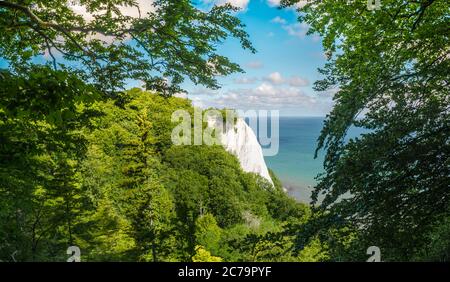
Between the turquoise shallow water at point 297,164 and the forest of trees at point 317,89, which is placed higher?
the forest of trees at point 317,89

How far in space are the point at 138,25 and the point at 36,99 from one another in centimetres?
552

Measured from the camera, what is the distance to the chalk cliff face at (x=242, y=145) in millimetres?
62569

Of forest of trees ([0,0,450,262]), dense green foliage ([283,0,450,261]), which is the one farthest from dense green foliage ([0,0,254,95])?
dense green foliage ([283,0,450,261])

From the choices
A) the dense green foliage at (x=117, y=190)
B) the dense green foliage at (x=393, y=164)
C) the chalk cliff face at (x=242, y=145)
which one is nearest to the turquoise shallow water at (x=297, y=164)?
the chalk cliff face at (x=242, y=145)

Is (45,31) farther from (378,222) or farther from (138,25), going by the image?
(378,222)

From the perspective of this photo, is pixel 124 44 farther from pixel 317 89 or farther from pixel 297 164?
pixel 297 164

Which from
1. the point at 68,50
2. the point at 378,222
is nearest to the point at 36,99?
the point at 378,222

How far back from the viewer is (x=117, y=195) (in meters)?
34.9

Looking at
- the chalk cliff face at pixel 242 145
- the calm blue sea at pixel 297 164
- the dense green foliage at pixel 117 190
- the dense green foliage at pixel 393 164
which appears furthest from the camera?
the calm blue sea at pixel 297 164

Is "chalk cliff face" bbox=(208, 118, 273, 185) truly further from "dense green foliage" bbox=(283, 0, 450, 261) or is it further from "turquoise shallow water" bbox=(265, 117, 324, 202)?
"dense green foliage" bbox=(283, 0, 450, 261)

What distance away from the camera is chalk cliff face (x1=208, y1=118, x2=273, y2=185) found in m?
62.6

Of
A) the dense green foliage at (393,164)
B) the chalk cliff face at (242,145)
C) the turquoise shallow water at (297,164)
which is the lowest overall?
the turquoise shallow water at (297,164)

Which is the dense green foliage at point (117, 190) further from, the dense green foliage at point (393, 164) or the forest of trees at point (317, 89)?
the dense green foliage at point (393, 164)

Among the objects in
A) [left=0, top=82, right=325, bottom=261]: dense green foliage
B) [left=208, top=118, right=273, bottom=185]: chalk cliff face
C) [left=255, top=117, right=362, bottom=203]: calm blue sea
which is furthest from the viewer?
[left=255, top=117, right=362, bottom=203]: calm blue sea
